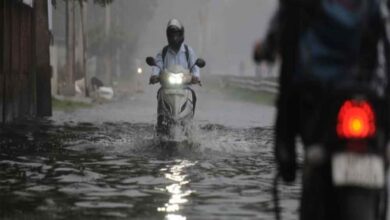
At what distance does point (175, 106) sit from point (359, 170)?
8704 mm

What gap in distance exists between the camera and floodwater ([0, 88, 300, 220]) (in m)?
6.91

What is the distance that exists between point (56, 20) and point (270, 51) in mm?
54748

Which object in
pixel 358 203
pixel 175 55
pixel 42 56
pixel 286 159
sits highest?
pixel 42 56

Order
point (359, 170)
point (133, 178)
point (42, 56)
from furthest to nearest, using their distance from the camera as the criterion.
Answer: point (42, 56)
point (133, 178)
point (359, 170)

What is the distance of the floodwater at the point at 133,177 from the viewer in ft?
22.7

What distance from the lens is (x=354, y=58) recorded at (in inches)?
139

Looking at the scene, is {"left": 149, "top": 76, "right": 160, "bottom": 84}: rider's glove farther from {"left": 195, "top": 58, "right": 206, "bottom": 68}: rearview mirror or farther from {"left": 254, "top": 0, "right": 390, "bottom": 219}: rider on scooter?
{"left": 254, "top": 0, "right": 390, "bottom": 219}: rider on scooter

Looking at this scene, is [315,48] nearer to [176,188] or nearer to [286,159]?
[286,159]

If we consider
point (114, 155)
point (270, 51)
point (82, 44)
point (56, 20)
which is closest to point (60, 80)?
point (82, 44)

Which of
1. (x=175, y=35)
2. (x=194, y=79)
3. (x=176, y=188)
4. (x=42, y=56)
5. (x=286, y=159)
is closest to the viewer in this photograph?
(x=286, y=159)

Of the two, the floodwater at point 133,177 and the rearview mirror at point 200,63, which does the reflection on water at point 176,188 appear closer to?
the floodwater at point 133,177

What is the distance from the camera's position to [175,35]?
12.5 m

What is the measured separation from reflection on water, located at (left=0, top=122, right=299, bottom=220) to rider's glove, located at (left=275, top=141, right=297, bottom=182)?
8.86 feet

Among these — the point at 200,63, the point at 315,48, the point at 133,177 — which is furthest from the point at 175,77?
the point at 315,48
